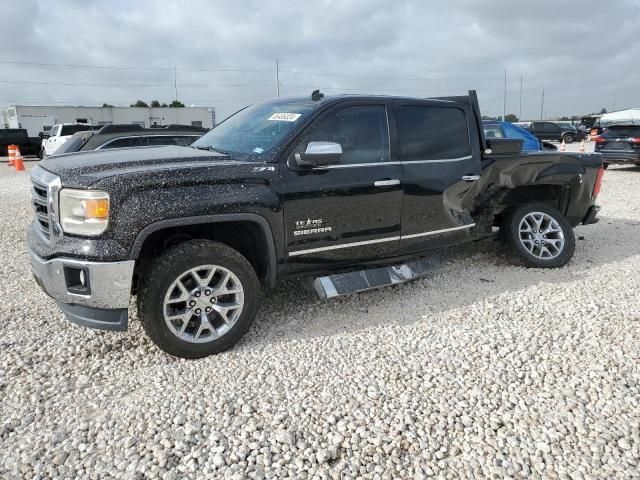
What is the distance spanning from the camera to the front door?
3.66 metres

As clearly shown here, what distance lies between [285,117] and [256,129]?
0.29m

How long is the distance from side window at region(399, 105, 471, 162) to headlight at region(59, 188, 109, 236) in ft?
7.90

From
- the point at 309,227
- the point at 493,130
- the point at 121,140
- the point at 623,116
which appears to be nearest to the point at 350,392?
the point at 309,227

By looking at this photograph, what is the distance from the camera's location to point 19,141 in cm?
2372

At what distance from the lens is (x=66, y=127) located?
19.9 m

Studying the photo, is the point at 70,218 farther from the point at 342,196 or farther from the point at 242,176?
the point at 342,196

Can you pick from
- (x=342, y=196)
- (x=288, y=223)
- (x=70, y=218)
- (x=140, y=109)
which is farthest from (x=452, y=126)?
(x=140, y=109)

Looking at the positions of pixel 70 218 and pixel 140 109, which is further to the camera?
pixel 140 109

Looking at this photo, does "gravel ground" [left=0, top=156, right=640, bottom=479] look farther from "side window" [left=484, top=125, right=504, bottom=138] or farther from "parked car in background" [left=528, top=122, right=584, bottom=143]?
"parked car in background" [left=528, top=122, right=584, bottom=143]

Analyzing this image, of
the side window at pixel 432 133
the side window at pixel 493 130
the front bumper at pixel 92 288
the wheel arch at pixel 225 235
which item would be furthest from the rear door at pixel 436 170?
the side window at pixel 493 130

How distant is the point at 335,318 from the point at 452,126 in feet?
7.02

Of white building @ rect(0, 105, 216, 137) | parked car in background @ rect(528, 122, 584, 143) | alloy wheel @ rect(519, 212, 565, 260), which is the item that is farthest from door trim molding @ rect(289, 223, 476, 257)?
white building @ rect(0, 105, 216, 137)

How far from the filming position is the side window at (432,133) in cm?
425

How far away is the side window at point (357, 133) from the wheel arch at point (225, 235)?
0.75 metres
